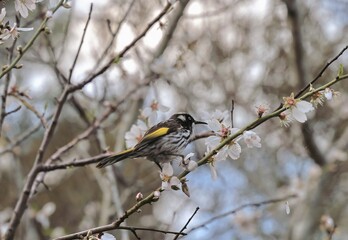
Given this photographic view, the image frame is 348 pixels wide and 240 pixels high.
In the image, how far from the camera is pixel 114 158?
6.64 feet

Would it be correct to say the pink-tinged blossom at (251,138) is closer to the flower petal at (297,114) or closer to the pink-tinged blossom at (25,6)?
the flower petal at (297,114)

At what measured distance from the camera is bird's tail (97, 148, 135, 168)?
6.50 feet

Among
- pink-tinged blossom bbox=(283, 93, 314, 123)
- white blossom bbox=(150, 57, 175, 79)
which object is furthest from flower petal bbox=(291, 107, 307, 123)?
white blossom bbox=(150, 57, 175, 79)

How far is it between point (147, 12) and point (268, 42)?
5.66ft

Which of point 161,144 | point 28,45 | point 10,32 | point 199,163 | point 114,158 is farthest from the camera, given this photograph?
point 161,144

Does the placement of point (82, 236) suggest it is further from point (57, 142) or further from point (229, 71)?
point (57, 142)

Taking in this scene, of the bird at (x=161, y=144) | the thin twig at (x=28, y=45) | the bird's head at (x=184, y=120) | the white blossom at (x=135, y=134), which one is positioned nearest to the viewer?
the thin twig at (x=28, y=45)

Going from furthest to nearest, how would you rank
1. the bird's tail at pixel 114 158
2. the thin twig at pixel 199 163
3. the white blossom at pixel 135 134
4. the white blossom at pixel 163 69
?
the white blossom at pixel 163 69, the white blossom at pixel 135 134, the bird's tail at pixel 114 158, the thin twig at pixel 199 163

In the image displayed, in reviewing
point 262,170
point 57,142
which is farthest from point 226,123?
point 57,142

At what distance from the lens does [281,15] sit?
6.47m

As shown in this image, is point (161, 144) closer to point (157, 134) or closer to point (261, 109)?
point (157, 134)

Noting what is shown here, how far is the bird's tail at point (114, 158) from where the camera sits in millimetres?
1981

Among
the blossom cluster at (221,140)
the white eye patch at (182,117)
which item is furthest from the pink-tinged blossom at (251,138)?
the white eye patch at (182,117)

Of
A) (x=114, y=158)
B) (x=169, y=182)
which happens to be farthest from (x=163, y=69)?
(x=169, y=182)
